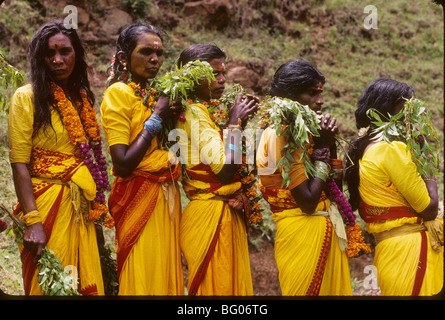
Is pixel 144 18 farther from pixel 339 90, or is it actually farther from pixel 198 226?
pixel 198 226

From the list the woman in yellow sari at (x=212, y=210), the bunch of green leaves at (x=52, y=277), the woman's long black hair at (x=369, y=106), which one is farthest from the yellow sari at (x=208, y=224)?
the woman's long black hair at (x=369, y=106)

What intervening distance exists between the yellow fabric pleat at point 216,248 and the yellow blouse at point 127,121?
45 centimetres

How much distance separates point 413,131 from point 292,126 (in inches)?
35.4

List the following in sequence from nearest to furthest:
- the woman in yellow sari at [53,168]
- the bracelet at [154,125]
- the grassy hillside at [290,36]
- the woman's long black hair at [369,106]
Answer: the woman in yellow sari at [53,168], the bracelet at [154,125], the woman's long black hair at [369,106], the grassy hillside at [290,36]

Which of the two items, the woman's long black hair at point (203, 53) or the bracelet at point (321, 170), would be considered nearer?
the bracelet at point (321, 170)

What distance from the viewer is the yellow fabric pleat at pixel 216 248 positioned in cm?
361

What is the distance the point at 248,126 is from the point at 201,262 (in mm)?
1257

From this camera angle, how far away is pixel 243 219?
3.90 m

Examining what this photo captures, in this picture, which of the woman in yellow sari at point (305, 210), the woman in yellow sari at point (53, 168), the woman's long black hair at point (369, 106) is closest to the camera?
the woman in yellow sari at point (53, 168)

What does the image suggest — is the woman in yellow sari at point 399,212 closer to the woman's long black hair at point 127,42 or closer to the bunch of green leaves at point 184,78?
the bunch of green leaves at point 184,78

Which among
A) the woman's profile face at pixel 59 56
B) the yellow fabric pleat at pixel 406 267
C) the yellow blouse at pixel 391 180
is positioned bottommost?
the yellow fabric pleat at pixel 406 267

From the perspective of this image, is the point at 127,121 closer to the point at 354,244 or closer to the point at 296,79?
the point at 296,79

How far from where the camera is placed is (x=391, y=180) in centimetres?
367
